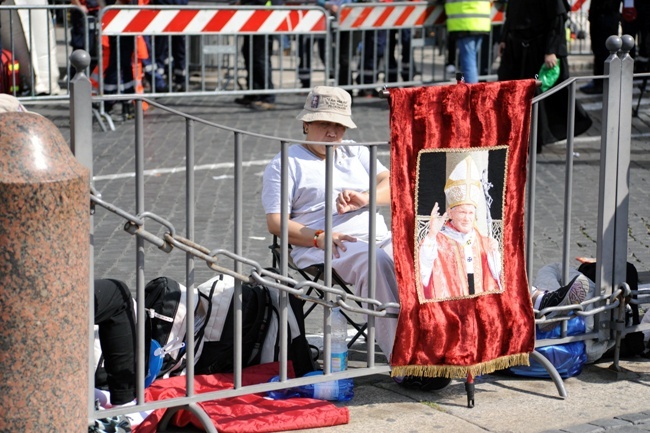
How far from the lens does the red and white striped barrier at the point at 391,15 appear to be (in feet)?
44.4

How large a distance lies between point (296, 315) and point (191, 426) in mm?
649

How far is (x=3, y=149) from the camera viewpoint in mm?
3615

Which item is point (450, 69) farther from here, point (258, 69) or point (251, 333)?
point (251, 333)

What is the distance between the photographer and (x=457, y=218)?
15.8ft

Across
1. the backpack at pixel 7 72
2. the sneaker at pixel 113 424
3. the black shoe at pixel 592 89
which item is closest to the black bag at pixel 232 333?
the sneaker at pixel 113 424

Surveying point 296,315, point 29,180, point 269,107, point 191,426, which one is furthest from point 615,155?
point 269,107

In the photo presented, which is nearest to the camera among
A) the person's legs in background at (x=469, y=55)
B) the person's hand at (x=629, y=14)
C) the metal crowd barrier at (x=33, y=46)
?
the metal crowd barrier at (x=33, y=46)

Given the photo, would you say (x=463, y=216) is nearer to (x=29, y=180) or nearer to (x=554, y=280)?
(x=554, y=280)

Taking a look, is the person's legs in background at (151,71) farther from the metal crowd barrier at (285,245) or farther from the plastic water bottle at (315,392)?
the plastic water bottle at (315,392)

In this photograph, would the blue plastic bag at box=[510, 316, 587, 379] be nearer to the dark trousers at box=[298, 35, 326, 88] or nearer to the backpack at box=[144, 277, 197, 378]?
the backpack at box=[144, 277, 197, 378]

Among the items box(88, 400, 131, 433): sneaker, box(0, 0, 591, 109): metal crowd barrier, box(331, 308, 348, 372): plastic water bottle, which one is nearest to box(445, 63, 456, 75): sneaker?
box(0, 0, 591, 109): metal crowd barrier

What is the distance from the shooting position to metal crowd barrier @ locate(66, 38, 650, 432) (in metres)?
4.19

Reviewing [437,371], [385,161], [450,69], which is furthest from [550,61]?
[437,371]

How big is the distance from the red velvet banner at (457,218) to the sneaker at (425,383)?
9.9 inches
